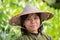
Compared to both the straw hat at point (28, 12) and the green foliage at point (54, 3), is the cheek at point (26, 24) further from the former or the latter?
the green foliage at point (54, 3)

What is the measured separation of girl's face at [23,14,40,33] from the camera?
3.11m

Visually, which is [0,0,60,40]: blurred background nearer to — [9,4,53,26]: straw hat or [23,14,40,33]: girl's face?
[9,4,53,26]: straw hat

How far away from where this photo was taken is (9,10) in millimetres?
4656

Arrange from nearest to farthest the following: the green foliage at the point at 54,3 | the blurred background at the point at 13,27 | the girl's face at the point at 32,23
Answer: the girl's face at the point at 32,23 → the blurred background at the point at 13,27 → the green foliage at the point at 54,3

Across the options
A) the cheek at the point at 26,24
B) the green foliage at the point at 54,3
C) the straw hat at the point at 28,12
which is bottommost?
the green foliage at the point at 54,3

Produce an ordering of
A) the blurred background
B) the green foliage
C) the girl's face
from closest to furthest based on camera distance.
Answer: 1. the girl's face
2. the blurred background
3. the green foliage

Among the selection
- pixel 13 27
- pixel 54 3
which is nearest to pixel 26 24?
pixel 13 27

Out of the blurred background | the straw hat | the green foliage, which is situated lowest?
the green foliage

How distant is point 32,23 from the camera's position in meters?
3.10

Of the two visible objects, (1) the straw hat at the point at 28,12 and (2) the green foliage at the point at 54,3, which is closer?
(1) the straw hat at the point at 28,12

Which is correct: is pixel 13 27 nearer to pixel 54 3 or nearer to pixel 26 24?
pixel 26 24

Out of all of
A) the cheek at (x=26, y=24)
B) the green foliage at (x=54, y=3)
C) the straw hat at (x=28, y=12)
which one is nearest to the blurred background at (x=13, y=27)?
the straw hat at (x=28, y=12)

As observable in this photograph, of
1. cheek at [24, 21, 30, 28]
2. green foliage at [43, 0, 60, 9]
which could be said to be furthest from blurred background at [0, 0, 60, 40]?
green foliage at [43, 0, 60, 9]

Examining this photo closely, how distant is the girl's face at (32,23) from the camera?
3.11 metres
